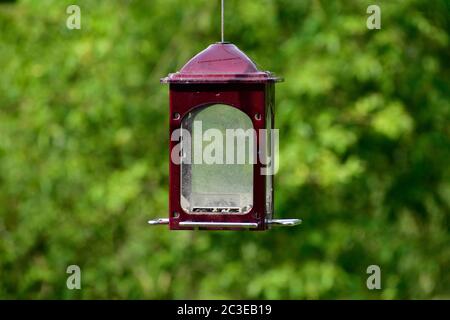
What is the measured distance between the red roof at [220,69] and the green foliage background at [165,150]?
3629 millimetres

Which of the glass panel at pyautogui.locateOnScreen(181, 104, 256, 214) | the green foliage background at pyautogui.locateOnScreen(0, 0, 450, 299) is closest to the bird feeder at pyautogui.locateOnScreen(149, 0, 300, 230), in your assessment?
the glass panel at pyautogui.locateOnScreen(181, 104, 256, 214)

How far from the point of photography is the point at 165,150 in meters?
7.64

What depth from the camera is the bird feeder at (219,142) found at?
343 cm

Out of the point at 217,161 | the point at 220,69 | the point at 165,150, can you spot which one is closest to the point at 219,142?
the point at 217,161

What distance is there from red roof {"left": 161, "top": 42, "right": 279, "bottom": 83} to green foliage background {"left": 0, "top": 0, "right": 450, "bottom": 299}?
143 inches

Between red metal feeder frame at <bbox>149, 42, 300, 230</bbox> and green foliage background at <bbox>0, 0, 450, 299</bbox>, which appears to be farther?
green foliage background at <bbox>0, 0, 450, 299</bbox>

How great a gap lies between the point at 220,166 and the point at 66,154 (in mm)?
4058

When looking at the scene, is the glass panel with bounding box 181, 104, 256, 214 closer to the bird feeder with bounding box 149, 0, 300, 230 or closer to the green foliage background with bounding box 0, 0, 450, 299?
the bird feeder with bounding box 149, 0, 300, 230

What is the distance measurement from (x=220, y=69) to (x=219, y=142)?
22 cm

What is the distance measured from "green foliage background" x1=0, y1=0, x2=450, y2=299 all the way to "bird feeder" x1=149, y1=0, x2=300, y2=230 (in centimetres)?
357

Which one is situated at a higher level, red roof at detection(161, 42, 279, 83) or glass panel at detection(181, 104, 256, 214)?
red roof at detection(161, 42, 279, 83)

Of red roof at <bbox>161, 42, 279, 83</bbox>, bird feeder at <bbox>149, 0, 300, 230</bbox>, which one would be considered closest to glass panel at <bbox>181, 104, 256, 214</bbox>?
bird feeder at <bbox>149, 0, 300, 230</bbox>

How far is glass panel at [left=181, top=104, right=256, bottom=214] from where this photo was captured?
3471 millimetres
